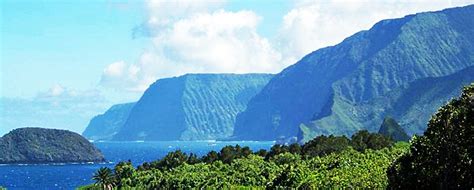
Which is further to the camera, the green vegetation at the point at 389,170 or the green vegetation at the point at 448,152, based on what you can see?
the green vegetation at the point at 389,170

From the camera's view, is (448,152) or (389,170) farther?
(389,170)

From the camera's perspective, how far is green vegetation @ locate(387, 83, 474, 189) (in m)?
82.9

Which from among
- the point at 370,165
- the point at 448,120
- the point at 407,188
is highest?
the point at 370,165

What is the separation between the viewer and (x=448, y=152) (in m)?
84.8

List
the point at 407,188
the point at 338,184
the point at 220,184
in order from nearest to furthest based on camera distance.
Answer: the point at 407,188 → the point at 338,184 → the point at 220,184

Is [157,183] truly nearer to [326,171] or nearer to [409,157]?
[326,171]

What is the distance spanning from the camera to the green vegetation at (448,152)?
82.9 metres

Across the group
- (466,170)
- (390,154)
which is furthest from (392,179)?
(390,154)

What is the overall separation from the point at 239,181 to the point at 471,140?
105 metres

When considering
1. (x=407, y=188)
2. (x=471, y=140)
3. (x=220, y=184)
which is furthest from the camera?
(x=220, y=184)

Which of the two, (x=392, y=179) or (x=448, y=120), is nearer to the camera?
(x=448, y=120)

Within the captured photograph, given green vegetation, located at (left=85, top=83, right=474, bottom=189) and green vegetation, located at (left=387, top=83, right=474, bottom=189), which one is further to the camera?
green vegetation, located at (left=85, top=83, right=474, bottom=189)

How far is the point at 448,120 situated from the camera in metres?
84.6

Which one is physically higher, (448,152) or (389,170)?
(389,170)
